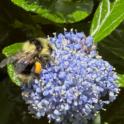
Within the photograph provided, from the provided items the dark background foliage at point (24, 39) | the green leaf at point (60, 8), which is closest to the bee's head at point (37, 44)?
the green leaf at point (60, 8)

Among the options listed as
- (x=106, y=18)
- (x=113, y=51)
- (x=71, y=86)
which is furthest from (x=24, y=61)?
(x=113, y=51)

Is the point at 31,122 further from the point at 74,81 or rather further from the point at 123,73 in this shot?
the point at 74,81

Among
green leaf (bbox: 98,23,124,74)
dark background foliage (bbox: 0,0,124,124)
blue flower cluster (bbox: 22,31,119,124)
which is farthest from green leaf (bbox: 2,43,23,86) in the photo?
green leaf (bbox: 98,23,124,74)

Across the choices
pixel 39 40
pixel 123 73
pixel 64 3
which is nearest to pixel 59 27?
pixel 64 3

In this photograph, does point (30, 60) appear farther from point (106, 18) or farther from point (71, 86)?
point (106, 18)

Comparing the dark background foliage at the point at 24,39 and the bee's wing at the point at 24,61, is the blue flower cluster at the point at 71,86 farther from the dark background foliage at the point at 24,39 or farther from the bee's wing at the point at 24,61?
the dark background foliage at the point at 24,39

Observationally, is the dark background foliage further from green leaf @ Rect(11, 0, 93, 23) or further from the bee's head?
the bee's head

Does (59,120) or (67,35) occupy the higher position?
(67,35)
